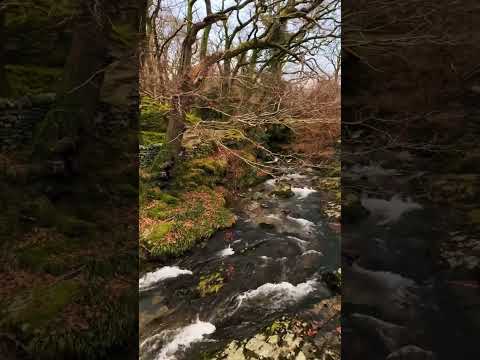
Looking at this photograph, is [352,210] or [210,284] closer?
[352,210]

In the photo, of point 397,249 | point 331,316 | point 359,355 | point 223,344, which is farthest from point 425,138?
point 223,344

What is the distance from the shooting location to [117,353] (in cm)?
130

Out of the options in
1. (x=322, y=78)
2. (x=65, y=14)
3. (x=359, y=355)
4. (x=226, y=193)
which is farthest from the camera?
(x=226, y=193)

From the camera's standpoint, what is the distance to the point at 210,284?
3615 millimetres

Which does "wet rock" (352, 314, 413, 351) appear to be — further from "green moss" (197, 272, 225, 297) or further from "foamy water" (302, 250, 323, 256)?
"foamy water" (302, 250, 323, 256)

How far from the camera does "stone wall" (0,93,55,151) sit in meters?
1.21

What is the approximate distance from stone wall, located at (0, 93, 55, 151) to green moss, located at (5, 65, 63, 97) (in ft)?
0.18

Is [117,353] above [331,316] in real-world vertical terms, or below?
above

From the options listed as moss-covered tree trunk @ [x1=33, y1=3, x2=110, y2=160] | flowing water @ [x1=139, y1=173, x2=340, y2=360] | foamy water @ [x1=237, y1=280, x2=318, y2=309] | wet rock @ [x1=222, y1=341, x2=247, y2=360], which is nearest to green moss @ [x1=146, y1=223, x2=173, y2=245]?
flowing water @ [x1=139, y1=173, x2=340, y2=360]

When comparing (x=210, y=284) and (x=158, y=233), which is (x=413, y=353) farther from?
(x=158, y=233)

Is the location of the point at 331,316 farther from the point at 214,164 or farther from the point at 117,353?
the point at 214,164

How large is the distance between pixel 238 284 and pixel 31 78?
343cm

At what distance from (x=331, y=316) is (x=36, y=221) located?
344 centimetres

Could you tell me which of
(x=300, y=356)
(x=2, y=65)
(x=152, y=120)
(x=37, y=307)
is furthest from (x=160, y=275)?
(x=152, y=120)
